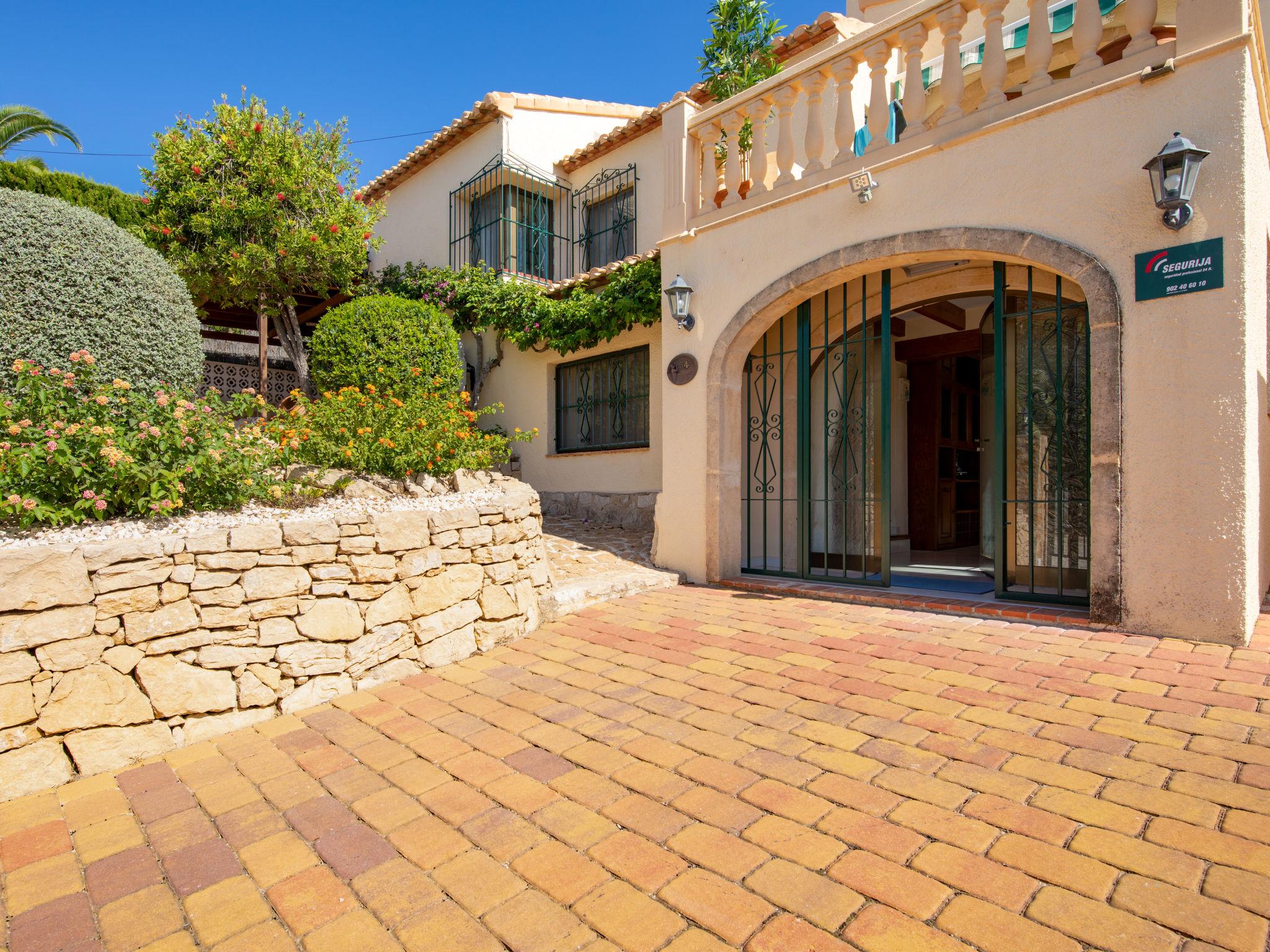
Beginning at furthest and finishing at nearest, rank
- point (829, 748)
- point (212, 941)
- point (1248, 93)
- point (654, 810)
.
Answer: point (1248, 93) < point (829, 748) < point (654, 810) < point (212, 941)

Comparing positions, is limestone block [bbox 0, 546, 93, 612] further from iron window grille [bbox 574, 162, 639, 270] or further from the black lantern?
iron window grille [bbox 574, 162, 639, 270]

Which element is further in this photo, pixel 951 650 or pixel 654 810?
pixel 951 650

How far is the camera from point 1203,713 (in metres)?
2.90

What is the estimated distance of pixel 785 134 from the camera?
5926mm

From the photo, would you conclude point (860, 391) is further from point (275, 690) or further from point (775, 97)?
point (275, 690)

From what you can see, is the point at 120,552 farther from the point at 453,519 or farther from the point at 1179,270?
the point at 1179,270

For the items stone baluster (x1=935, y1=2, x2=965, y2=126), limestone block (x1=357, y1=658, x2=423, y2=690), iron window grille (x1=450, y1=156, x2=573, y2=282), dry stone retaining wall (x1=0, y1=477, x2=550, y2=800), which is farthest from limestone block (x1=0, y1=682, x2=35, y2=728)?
iron window grille (x1=450, y1=156, x2=573, y2=282)

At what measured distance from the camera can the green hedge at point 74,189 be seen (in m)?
9.39

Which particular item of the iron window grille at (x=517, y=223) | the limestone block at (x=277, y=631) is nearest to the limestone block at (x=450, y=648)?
the limestone block at (x=277, y=631)

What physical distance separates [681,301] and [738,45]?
134 inches

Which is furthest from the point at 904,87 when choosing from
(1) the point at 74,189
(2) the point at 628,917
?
(1) the point at 74,189

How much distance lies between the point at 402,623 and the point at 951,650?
3185mm

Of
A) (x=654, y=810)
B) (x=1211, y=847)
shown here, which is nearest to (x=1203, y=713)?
(x=1211, y=847)

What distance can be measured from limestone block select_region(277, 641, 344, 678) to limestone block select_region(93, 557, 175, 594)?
66 centimetres
